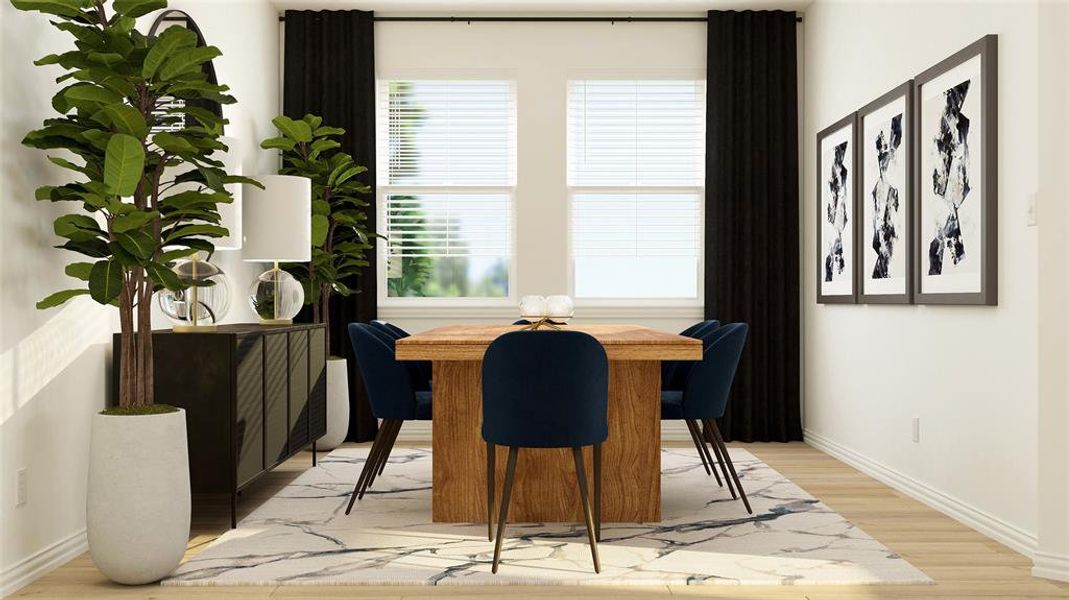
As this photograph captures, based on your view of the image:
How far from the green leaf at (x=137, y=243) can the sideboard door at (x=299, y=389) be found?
145 cm

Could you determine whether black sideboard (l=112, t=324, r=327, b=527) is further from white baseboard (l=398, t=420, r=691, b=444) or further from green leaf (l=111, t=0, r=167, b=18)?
white baseboard (l=398, t=420, r=691, b=444)

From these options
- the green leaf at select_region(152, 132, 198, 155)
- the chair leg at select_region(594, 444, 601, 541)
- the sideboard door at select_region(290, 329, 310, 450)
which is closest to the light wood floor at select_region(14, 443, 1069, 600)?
the chair leg at select_region(594, 444, 601, 541)

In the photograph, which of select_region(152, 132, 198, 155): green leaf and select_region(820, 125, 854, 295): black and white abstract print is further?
select_region(820, 125, 854, 295): black and white abstract print

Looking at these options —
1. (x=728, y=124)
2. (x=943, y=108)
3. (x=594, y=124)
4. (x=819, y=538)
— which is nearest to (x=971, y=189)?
(x=943, y=108)

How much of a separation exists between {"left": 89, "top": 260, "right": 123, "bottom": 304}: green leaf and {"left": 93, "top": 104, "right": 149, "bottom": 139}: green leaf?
0.43 metres

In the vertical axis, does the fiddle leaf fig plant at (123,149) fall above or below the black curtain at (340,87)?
below

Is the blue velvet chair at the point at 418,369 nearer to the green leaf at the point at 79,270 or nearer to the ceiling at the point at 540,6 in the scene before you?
the green leaf at the point at 79,270

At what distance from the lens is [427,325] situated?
629 centimetres

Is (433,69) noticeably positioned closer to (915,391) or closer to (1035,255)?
(915,391)

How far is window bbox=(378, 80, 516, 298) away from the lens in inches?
249

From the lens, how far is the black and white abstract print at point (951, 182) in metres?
3.76

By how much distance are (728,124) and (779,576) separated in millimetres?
3769

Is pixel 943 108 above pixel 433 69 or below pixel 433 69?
below

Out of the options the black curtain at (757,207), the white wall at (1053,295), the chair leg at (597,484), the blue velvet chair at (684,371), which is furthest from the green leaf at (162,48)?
the black curtain at (757,207)
